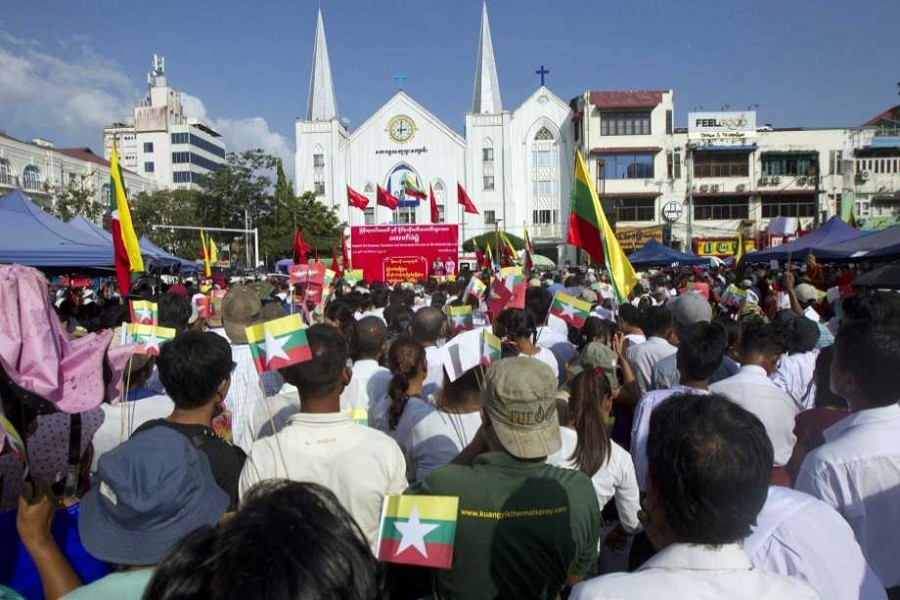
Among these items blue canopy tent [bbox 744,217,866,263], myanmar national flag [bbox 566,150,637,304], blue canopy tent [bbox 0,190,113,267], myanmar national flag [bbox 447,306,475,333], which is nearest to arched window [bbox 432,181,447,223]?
blue canopy tent [bbox 744,217,866,263]

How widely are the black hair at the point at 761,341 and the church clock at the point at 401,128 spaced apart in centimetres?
4968

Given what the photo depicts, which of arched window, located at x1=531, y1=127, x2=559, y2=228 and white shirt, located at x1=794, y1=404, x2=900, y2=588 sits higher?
arched window, located at x1=531, y1=127, x2=559, y2=228

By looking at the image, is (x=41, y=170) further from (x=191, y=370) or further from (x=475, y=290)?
(x=191, y=370)

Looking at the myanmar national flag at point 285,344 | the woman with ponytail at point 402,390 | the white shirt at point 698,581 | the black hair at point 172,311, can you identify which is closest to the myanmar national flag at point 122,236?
the black hair at point 172,311

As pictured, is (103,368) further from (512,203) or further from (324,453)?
(512,203)

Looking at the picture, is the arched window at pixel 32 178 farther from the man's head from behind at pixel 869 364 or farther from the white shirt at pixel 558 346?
the man's head from behind at pixel 869 364

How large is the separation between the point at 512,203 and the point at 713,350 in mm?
47924

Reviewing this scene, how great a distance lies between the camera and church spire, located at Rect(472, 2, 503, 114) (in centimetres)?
5459

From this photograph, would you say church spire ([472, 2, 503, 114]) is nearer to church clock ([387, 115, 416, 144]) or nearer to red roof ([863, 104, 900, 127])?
church clock ([387, 115, 416, 144])

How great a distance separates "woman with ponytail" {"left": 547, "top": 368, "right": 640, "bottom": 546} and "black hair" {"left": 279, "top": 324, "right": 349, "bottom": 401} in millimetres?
1112

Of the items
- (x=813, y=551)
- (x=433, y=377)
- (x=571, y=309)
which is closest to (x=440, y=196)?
(x=571, y=309)

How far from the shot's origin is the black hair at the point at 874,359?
268 centimetres

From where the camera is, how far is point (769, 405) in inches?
153

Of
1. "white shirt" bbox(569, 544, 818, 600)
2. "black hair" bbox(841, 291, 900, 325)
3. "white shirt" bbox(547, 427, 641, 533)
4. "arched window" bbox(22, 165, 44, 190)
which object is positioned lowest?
"white shirt" bbox(547, 427, 641, 533)
